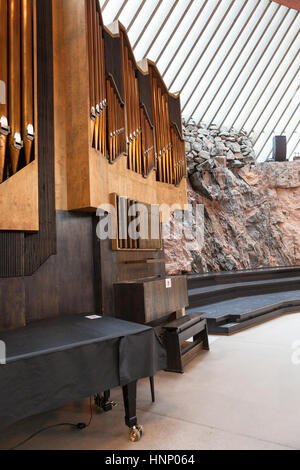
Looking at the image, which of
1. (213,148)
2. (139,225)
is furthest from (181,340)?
(213,148)

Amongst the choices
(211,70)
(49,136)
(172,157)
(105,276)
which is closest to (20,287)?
(105,276)

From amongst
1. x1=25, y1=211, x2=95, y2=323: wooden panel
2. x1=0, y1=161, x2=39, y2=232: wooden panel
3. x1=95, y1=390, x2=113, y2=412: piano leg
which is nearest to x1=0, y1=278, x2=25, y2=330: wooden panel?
x1=25, y1=211, x2=95, y2=323: wooden panel

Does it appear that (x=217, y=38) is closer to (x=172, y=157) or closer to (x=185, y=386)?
(x=172, y=157)

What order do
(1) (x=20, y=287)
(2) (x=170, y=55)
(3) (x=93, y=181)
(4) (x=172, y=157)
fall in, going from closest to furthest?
1. (1) (x=20, y=287)
2. (3) (x=93, y=181)
3. (4) (x=172, y=157)
4. (2) (x=170, y=55)

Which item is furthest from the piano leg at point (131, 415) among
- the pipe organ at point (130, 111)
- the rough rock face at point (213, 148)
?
the rough rock face at point (213, 148)

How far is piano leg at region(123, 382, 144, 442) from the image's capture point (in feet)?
6.13

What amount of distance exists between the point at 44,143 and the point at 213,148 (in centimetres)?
863

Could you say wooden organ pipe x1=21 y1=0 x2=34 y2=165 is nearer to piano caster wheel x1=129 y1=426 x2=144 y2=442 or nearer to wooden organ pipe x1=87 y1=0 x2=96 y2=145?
wooden organ pipe x1=87 y1=0 x2=96 y2=145

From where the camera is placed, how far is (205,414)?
2.15 m

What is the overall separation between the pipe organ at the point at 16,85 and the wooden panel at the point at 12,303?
0.62 metres

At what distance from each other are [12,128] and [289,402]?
96.6 inches

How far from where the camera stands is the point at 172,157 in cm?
445

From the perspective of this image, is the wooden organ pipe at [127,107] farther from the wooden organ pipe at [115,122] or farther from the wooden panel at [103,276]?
the wooden panel at [103,276]

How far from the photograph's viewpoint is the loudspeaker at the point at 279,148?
11.3 metres
